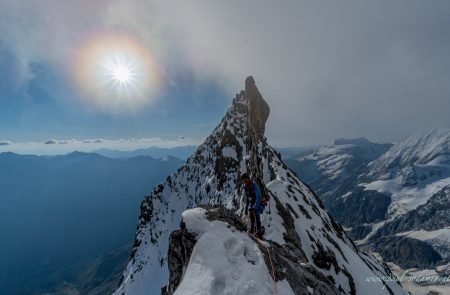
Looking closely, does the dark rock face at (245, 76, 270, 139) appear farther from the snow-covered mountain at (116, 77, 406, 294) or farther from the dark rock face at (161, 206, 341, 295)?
the dark rock face at (161, 206, 341, 295)

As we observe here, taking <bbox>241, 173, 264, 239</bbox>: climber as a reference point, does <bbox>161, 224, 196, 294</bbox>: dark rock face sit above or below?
below

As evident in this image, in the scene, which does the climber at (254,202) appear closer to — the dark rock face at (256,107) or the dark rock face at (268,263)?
the dark rock face at (268,263)

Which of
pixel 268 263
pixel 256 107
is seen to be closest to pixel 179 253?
pixel 268 263

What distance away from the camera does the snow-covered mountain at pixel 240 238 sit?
14484 millimetres

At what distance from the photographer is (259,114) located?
108m

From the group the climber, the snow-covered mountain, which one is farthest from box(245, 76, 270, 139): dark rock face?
the climber

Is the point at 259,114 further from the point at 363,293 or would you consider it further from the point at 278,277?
the point at 278,277

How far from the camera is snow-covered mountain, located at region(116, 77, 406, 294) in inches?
570

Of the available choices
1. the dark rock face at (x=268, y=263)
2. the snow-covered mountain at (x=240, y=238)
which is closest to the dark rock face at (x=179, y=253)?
the dark rock face at (x=268, y=263)

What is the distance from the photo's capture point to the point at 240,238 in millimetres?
17344

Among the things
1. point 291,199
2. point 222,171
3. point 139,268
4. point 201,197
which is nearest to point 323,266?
point 291,199

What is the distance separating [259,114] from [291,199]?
63.7 m

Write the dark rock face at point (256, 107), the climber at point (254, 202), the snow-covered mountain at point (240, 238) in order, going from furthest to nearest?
the dark rock face at point (256, 107) → the climber at point (254, 202) → the snow-covered mountain at point (240, 238)

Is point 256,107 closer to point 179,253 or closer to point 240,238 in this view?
point 179,253
